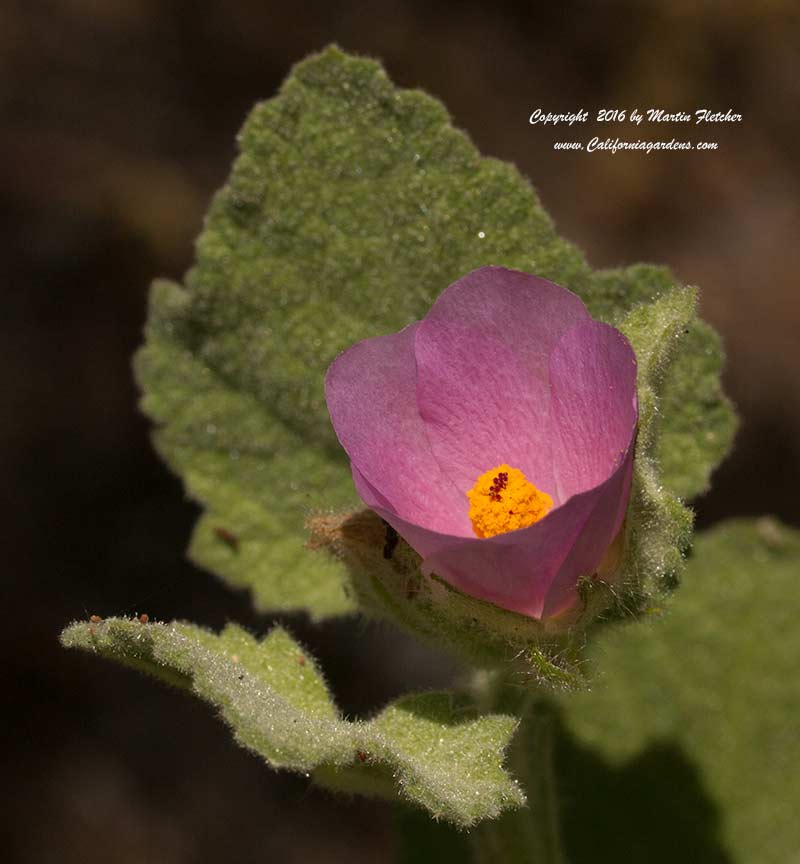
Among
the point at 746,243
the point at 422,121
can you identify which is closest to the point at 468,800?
the point at 422,121

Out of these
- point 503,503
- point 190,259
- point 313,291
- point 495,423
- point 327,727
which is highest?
point 190,259

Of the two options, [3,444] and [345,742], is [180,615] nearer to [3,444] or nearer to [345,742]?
[3,444]

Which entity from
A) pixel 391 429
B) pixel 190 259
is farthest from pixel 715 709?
pixel 190 259

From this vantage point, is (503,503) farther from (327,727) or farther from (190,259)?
(190,259)

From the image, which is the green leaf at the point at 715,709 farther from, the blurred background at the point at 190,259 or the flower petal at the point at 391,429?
the blurred background at the point at 190,259

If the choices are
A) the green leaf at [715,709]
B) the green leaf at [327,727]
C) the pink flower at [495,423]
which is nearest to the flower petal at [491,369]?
the pink flower at [495,423]

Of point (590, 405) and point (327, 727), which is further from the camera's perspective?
point (590, 405)
